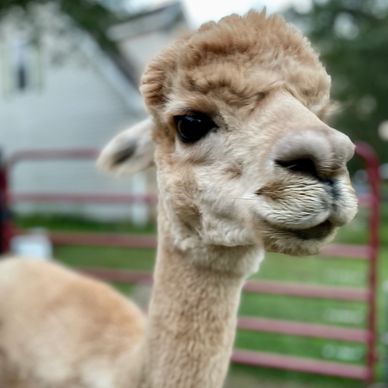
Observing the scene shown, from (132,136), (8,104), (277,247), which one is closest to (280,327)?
(132,136)

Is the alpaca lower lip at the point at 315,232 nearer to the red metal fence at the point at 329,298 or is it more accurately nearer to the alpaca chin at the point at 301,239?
the alpaca chin at the point at 301,239

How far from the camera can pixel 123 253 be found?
34.6 ft

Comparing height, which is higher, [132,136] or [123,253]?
[132,136]

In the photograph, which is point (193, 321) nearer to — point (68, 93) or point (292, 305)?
point (292, 305)

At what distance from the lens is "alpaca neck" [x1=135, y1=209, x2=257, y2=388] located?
1985mm

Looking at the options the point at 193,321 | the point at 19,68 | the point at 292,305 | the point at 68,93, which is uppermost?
the point at 19,68

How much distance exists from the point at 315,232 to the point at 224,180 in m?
0.35

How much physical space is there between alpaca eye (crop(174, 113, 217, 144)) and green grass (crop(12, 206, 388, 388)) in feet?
11.8

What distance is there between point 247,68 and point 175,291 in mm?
807

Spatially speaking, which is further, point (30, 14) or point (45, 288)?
point (30, 14)

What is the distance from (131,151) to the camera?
104 inches

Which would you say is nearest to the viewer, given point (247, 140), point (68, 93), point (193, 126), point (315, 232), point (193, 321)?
point (315, 232)

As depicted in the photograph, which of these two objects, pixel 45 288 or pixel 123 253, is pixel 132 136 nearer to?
pixel 45 288

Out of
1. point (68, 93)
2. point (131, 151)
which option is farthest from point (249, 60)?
point (68, 93)
